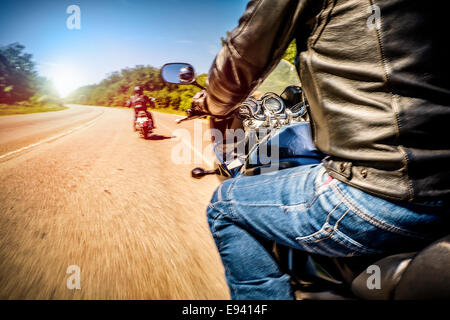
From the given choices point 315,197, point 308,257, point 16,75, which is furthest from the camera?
point 16,75

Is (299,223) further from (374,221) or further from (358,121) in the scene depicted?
(358,121)

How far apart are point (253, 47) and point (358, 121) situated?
1.58 feet

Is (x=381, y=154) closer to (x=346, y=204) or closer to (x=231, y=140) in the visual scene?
(x=346, y=204)

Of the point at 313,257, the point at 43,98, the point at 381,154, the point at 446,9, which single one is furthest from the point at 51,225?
the point at 43,98

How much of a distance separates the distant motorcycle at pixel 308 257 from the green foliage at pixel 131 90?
1514cm

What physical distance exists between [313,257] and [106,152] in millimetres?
5007

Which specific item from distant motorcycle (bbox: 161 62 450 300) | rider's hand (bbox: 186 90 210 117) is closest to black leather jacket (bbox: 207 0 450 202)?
distant motorcycle (bbox: 161 62 450 300)

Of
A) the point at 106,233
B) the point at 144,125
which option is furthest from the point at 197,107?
the point at 144,125

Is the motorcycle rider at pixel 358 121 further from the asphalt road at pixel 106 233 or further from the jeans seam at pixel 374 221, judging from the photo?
the asphalt road at pixel 106 233

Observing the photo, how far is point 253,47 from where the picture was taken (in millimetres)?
823

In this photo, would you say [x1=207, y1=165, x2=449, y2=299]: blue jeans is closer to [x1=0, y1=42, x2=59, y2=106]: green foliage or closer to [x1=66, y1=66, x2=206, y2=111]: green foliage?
[x1=66, y1=66, x2=206, y2=111]: green foliage

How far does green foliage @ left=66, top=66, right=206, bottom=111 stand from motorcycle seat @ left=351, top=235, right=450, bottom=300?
16.4 m

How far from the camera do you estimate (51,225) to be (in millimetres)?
2047

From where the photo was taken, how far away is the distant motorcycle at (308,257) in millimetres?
619
